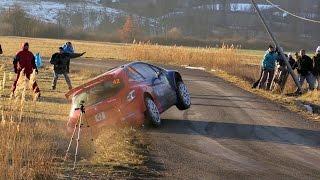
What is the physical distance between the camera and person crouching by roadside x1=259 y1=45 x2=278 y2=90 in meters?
22.2

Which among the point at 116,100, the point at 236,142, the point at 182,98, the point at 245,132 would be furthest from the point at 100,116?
the point at 182,98

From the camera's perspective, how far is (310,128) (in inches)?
539

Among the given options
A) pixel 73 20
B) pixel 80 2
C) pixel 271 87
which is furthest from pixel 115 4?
pixel 271 87

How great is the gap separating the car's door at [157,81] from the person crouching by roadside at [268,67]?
819 centimetres

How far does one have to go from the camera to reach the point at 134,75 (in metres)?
13.4

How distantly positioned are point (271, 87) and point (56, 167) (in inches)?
606

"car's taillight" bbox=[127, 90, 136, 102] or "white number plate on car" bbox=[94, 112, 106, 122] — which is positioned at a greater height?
"car's taillight" bbox=[127, 90, 136, 102]

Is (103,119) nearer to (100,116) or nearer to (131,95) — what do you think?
(100,116)

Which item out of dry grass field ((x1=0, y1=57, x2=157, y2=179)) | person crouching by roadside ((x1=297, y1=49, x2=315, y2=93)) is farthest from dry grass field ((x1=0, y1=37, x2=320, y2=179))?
person crouching by roadside ((x1=297, y1=49, x2=315, y2=93))

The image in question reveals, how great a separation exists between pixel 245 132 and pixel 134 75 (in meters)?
2.75

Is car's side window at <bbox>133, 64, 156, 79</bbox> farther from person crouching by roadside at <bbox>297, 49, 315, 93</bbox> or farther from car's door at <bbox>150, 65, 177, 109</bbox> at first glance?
person crouching by roadside at <bbox>297, 49, 315, 93</bbox>

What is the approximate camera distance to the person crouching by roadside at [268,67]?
872 inches


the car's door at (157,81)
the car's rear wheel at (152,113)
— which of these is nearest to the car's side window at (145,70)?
the car's door at (157,81)

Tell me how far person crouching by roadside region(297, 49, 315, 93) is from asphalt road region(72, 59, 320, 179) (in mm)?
4384
